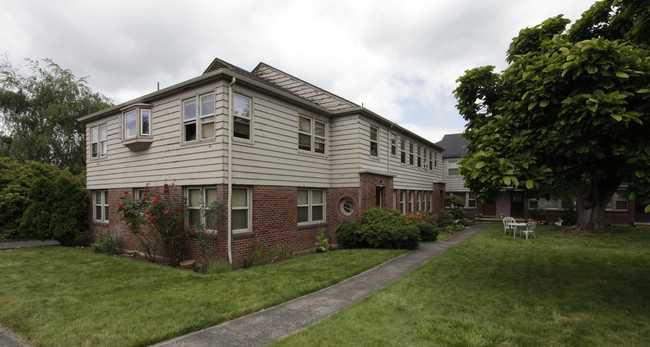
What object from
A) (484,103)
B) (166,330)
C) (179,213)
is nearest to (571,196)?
(484,103)

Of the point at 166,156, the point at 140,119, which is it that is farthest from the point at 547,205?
the point at 140,119

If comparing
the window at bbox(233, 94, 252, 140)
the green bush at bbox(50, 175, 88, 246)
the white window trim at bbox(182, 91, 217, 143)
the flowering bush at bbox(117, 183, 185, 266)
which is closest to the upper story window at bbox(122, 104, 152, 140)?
the white window trim at bbox(182, 91, 217, 143)

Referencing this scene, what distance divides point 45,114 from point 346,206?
25.3 metres

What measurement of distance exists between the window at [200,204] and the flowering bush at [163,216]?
0.93ft

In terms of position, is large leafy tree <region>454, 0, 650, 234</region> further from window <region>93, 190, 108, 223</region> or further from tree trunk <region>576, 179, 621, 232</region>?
window <region>93, 190, 108, 223</region>

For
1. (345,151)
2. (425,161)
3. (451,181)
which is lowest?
(451,181)

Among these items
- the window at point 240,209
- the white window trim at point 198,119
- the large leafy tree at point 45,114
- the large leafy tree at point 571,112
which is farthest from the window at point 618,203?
the large leafy tree at point 45,114

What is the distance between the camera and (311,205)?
12.8 meters

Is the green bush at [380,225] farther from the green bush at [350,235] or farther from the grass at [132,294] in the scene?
the grass at [132,294]

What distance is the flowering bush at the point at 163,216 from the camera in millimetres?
9500

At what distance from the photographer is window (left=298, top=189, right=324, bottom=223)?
12.4 m

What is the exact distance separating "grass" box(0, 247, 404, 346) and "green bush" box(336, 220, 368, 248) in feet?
5.67

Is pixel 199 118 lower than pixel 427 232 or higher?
higher

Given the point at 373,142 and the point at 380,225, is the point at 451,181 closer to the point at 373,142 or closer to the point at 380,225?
the point at 373,142
